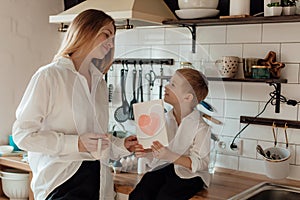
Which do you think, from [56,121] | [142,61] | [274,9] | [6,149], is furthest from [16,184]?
[274,9]

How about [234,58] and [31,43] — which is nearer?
[234,58]

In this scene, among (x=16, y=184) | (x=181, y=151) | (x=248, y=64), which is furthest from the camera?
(x=16, y=184)

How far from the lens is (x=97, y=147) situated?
1587 mm

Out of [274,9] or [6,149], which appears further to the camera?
[6,149]

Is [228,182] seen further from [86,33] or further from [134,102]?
[86,33]

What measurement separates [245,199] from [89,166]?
2.10ft

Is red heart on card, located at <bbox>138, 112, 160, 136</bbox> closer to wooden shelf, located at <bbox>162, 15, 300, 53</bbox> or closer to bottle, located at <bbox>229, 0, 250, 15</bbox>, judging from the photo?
wooden shelf, located at <bbox>162, 15, 300, 53</bbox>

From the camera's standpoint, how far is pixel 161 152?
5.19 feet

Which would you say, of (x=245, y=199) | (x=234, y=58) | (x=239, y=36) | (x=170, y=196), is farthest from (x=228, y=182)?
(x=239, y=36)

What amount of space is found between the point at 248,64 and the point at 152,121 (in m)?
0.67

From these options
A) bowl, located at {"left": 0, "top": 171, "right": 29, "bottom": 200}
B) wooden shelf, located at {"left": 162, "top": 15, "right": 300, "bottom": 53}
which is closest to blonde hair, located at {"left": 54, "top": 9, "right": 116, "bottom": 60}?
wooden shelf, located at {"left": 162, "top": 15, "right": 300, "bottom": 53}

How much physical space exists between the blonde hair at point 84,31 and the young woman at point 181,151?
336 mm

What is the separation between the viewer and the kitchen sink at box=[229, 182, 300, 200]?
6.11 ft

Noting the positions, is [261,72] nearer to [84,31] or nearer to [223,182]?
[223,182]
